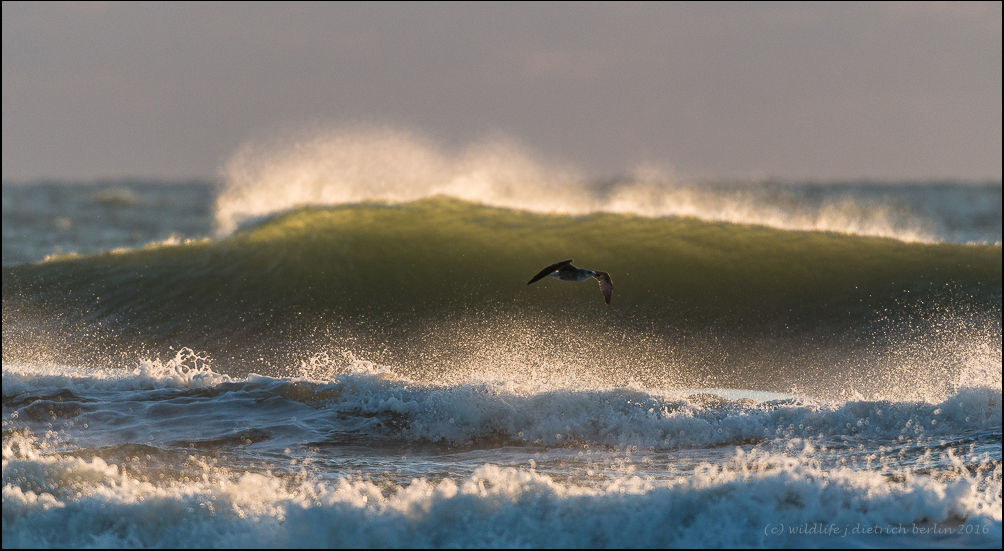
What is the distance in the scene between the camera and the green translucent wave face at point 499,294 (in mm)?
11680

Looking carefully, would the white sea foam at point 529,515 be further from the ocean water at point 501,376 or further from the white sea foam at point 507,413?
the white sea foam at point 507,413

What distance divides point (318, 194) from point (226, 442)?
32.8 ft

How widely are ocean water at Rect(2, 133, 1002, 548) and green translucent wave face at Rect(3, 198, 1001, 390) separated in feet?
0.22

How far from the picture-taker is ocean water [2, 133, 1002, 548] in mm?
5434

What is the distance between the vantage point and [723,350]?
1176cm

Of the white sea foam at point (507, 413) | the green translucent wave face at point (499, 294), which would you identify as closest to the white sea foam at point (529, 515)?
the white sea foam at point (507, 413)

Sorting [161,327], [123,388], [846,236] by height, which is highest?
[846,236]

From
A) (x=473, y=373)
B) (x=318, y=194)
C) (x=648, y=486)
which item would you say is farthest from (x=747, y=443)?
(x=318, y=194)

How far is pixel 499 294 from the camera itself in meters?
13.4

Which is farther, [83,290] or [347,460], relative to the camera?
[83,290]

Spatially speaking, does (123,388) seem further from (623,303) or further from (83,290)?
(623,303)

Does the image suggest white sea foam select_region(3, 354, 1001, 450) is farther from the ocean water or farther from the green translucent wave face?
the green translucent wave face

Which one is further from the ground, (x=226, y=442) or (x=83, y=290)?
(x=83, y=290)

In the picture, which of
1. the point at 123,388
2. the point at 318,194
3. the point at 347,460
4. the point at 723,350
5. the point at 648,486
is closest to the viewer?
the point at 648,486
